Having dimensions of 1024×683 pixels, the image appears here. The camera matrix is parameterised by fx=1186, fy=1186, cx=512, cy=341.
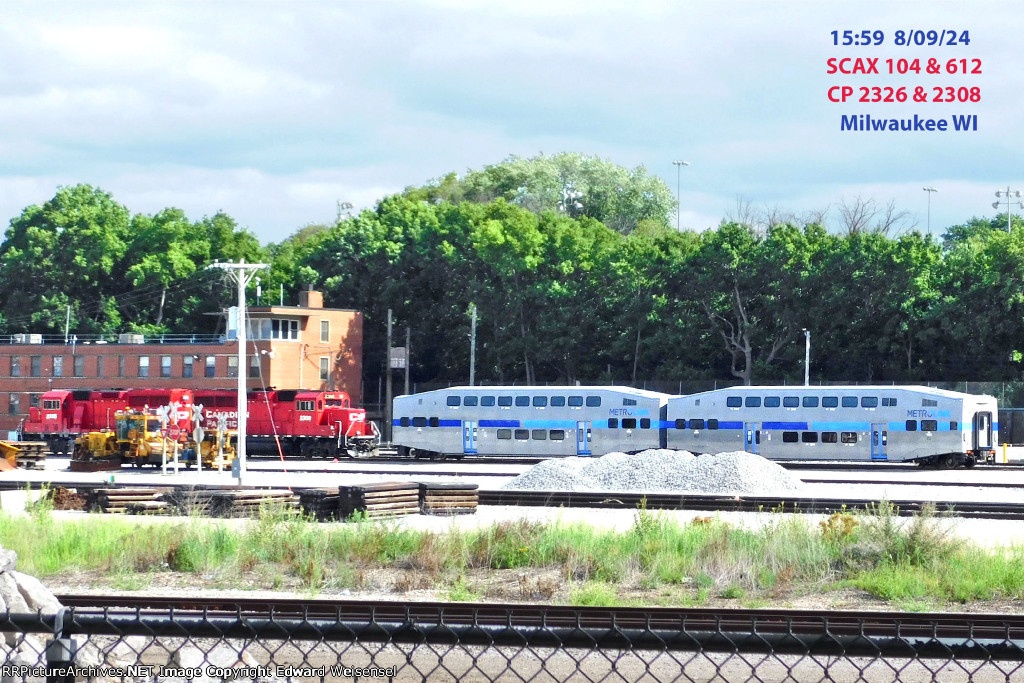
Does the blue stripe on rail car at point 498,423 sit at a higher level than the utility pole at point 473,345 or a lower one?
lower

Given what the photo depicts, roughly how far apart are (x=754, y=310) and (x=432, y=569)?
66663 millimetres

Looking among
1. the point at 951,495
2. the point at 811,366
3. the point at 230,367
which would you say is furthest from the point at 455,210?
the point at 951,495

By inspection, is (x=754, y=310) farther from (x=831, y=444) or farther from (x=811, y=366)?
(x=831, y=444)

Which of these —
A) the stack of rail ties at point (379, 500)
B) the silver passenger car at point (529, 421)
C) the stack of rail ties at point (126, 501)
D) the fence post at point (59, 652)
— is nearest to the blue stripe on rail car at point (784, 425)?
the silver passenger car at point (529, 421)

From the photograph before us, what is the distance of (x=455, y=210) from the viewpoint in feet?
336

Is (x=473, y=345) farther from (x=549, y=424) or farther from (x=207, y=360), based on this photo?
(x=549, y=424)

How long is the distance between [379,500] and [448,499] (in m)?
2.61

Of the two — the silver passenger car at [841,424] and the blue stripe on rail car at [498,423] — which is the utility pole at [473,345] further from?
the silver passenger car at [841,424]

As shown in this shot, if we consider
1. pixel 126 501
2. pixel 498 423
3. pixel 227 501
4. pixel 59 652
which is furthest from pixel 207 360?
pixel 59 652

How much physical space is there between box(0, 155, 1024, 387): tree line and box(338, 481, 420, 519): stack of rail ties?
52.4m

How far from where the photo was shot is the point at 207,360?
85812 millimetres

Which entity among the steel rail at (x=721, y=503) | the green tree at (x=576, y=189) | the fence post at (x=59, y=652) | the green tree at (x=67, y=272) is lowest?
the steel rail at (x=721, y=503)

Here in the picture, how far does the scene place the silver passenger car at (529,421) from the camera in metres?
56.5

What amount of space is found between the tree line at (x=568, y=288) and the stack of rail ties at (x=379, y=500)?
5242 cm
